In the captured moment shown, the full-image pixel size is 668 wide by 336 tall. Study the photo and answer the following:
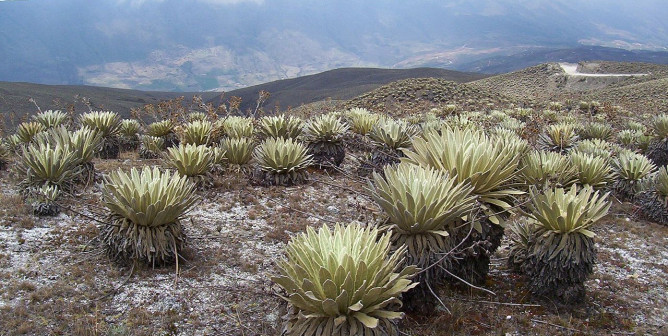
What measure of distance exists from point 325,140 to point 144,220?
4.16 m

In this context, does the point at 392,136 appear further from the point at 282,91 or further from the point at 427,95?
the point at 282,91

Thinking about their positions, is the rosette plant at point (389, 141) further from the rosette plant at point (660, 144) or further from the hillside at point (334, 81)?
the hillside at point (334, 81)

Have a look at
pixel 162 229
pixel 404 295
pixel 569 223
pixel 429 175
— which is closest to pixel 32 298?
pixel 162 229

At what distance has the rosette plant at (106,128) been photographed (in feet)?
28.3

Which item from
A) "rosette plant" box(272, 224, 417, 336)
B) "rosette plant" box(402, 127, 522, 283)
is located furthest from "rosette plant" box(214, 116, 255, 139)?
"rosette plant" box(272, 224, 417, 336)

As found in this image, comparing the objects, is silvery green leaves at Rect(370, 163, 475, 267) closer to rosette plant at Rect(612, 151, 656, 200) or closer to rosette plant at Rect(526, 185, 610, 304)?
Answer: rosette plant at Rect(526, 185, 610, 304)

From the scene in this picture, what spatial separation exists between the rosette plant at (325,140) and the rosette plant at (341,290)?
482 cm

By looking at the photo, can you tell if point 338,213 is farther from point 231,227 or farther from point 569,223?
point 569,223

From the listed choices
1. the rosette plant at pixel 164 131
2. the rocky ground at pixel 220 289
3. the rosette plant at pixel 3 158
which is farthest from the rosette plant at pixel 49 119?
the rocky ground at pixel 220 289

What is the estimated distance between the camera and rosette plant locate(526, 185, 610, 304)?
370cm

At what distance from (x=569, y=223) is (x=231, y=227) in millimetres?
3699

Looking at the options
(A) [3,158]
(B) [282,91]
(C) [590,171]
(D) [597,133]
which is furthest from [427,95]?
(B) [282,91]

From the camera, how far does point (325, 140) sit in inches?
303

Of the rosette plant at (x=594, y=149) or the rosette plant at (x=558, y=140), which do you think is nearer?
the rosette plant at (x=594, y=149)
